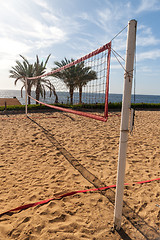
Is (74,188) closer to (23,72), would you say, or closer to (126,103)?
(126,103)

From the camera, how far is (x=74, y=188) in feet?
9.86

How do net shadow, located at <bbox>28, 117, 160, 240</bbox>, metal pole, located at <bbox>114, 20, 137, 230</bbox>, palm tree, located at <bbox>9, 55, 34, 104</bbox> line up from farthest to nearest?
1. palm tree, located at <bbox>9, 55, 34, 104</bbox>
2. net shadow, located at <bbox>28, 117, 160, 240</bbox>
3. metal pole, located at <bbox>114, 20, 137, 230</bbox>

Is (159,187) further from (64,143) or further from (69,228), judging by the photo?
(64,143)

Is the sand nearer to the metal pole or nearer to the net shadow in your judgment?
the net shadow

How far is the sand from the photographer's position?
2115mm

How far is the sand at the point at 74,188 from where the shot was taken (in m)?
2.12

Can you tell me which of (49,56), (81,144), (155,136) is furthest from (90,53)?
(49,56)

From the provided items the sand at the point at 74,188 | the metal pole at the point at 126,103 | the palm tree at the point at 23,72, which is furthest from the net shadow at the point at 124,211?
→ the palm tree at the point at 23,72

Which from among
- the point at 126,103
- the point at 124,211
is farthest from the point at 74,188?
the point at 126,103

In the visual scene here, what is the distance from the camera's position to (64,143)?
17.9 feet

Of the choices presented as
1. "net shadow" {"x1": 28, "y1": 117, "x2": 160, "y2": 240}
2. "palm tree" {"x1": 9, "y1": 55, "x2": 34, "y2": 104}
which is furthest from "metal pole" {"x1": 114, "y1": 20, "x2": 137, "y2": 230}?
"palm tree" {"x1": 9, "y1": 55, "x2": 34, "y2": 104}

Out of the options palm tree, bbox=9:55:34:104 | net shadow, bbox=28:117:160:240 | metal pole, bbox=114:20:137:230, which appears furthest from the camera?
palm tree, bbox=9:55:34:104

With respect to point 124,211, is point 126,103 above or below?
above

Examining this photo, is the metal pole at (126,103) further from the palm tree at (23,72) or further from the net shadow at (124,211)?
the palm tree at (23,72)
